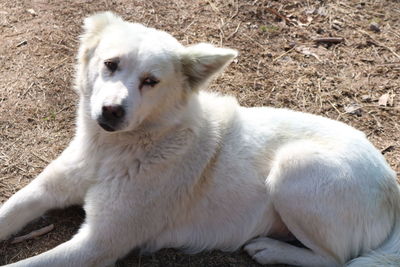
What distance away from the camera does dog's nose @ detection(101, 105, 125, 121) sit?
332 cm

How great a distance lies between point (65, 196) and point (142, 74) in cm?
118

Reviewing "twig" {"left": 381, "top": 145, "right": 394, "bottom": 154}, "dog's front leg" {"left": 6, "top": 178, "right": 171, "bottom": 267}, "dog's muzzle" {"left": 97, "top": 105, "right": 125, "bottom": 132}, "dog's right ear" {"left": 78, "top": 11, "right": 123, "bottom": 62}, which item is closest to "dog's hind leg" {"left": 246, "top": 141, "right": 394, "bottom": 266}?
"dog's front leg" {"left": 6, "top": 178, "right": 171, "bottom": 267}

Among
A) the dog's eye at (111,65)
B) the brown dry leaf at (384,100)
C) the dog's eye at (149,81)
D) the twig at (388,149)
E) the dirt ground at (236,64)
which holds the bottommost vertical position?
the twig at (388,149)

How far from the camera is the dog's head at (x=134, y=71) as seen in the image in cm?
340

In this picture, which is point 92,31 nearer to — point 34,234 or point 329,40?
point 34,234

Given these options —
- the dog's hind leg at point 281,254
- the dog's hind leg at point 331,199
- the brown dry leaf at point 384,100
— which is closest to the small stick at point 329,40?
the brown dry leaf at point 384,100

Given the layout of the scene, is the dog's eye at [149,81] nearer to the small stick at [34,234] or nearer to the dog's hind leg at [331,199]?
the dog's hind leg at [331,199]

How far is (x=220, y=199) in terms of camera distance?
3850 millimetres

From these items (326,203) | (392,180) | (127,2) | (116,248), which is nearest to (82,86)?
(116,248)

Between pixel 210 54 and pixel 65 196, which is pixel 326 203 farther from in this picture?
pixel 65 196

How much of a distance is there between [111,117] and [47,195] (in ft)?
3.25

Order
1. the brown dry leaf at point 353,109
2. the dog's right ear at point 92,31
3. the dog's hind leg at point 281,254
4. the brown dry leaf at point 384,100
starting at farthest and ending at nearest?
1. the brown dry leaf at point 384,100
2. the brown dry leaf at point 353,109
3. the dog's hind leg at point 281,254
4. the dog's right ear at point 92,31

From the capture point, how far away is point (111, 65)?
3494mm

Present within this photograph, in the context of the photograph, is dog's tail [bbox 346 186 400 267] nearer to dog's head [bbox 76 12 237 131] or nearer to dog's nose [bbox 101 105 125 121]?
dog's head [bbox 76 12 237 131]
